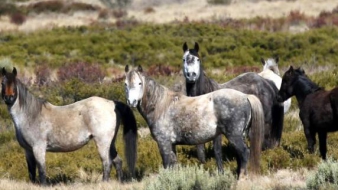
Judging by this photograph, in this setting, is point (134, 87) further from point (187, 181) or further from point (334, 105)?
point (334, 105)

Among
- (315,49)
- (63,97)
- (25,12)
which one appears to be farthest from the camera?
(25,12)

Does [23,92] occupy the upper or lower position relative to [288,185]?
upper

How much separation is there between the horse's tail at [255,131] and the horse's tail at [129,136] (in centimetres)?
183

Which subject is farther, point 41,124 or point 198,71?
point 198,71

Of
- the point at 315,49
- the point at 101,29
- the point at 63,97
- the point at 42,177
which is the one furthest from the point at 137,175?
the point at 101,29

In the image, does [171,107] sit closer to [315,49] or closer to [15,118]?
[15,118]

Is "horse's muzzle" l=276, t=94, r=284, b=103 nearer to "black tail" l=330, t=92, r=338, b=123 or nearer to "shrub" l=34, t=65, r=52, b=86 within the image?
"black tail" l=330, t=92, r=338, b=123

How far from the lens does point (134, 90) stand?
811 cm

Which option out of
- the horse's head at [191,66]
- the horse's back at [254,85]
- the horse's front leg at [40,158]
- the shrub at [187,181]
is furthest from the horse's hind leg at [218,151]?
the horse's front leg at [40,158]

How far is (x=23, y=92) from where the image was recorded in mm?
Result: 8602

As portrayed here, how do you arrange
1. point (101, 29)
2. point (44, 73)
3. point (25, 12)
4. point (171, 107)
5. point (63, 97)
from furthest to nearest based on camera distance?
point (25, 12) → point (101, 29) → point (44, 73) → point (63, 97) → point (171, 107)

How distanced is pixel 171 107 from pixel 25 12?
40901 millimetres

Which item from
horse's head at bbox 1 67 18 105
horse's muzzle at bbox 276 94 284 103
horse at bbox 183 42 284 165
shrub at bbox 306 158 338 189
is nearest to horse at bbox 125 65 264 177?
shrub at bbox 306 158 338 189

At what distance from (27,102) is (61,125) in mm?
615
